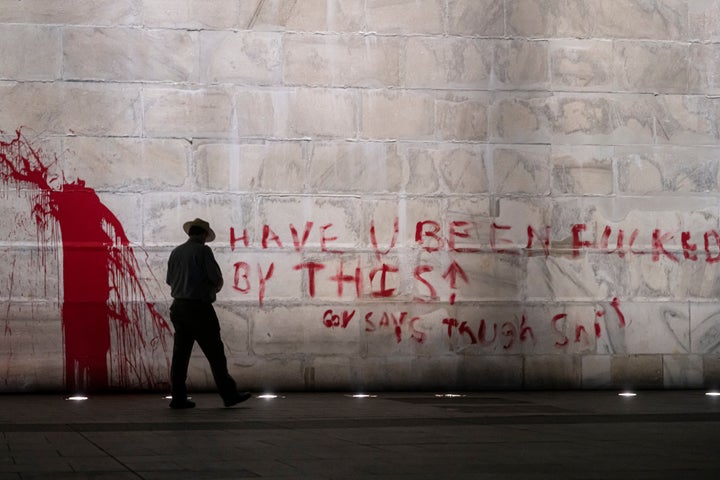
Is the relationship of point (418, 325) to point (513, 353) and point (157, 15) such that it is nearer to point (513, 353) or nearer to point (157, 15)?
point (513, 353)

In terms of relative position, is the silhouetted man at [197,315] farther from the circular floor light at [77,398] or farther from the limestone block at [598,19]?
the limestone block at [598,19]

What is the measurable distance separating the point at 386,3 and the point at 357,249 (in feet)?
9.88

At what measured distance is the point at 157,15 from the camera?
15609 millimetres

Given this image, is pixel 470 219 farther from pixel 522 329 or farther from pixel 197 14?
pixel 197 14

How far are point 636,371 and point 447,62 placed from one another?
448cm

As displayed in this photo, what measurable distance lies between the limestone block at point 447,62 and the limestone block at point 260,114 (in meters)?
1.54

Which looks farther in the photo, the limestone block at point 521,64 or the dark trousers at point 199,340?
the limestone block at point 521,64

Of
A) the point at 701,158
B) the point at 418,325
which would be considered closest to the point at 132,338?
the point at 418,325

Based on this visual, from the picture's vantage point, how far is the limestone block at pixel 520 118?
16312 millimetres

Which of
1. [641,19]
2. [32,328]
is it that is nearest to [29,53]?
[32,328]

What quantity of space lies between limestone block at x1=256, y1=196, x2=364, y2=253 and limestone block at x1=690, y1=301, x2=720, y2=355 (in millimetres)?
4363

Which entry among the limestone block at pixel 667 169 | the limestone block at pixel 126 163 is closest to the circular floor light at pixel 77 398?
the limestone block at pixel 126 163

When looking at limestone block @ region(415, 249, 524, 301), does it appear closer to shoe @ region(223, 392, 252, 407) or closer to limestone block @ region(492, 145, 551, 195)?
limestone block @ region(492, 145, 551, 195)

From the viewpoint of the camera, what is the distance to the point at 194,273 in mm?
13312
